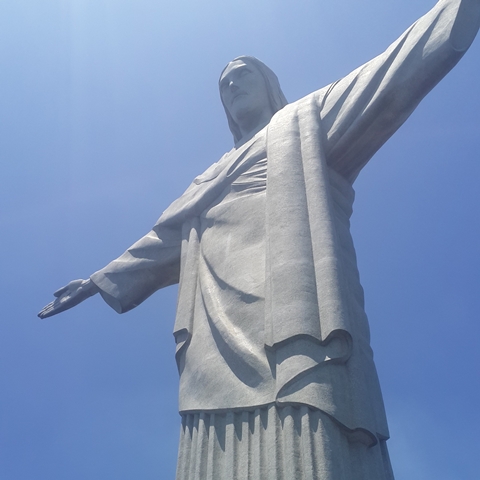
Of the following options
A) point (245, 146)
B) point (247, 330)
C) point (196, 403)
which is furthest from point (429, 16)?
point (196, 403)

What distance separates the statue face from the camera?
9.24m

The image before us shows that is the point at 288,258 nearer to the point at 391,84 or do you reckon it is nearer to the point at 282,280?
the point at 282,280

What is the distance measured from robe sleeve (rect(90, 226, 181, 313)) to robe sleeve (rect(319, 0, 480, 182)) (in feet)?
8.31

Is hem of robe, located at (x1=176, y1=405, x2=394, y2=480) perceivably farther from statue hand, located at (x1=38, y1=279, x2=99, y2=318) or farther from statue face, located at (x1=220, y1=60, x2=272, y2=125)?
statue face, located at (x1=220, y1=60, x2=272, y2=125)

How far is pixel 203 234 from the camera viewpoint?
7.91 m

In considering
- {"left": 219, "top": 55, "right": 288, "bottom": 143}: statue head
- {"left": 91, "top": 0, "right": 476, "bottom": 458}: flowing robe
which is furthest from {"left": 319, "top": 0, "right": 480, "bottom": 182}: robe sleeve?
{"left": 219, "top": 55, "right": 288, "bottom": 143}: statue head

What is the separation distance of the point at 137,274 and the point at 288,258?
10.2ft

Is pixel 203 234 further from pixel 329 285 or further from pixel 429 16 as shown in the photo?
pixel 429 16

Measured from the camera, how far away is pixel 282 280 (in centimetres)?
601

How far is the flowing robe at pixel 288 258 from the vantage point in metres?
5.48

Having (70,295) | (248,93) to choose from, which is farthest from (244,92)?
(70,295)

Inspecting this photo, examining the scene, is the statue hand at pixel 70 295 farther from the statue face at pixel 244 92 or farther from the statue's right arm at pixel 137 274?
the statue face at pixel 244 92

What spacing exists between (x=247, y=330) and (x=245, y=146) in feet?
9.99

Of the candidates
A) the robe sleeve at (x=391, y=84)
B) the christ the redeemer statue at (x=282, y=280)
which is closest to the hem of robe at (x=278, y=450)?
the christ the redeemer statue at (x=282, y=280)
